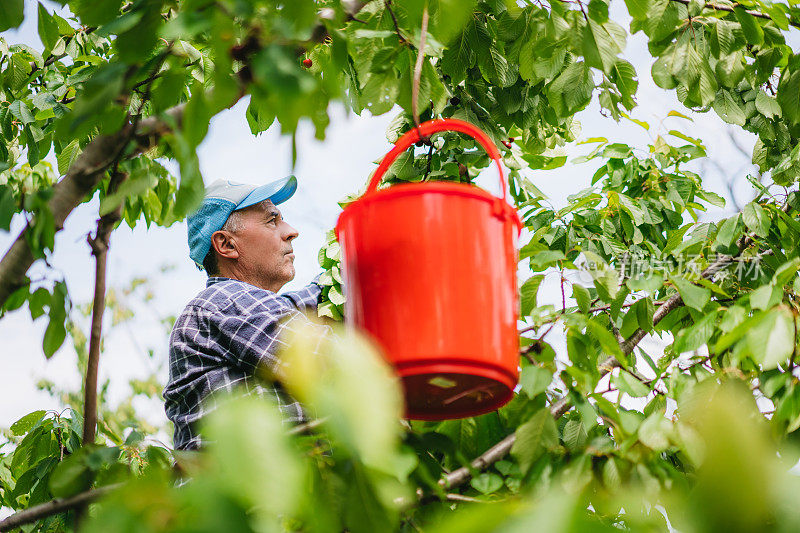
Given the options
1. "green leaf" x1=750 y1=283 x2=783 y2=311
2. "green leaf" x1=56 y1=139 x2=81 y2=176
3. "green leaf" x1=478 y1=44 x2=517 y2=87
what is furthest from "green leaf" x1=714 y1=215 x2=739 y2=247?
"green leaf" x1=56 y1=139 x2=81 y2=176

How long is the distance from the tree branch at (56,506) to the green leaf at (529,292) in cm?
89

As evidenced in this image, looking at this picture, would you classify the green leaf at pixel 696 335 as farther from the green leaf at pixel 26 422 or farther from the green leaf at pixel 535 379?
the green leaf at pixel 26 422

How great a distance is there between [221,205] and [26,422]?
884mm

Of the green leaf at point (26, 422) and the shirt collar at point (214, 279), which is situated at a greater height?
the shirt collar at point (214, 279)

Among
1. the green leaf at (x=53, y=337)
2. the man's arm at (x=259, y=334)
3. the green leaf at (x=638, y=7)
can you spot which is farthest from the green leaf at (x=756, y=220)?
the green leaf at (x=53, y=337)

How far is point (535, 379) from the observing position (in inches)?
54.4

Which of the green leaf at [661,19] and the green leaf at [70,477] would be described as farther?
the green leaf at [661,19]

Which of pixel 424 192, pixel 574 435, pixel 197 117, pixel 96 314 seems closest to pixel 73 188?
pixel 96 314

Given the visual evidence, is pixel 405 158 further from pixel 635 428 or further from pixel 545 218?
pixel 635 428

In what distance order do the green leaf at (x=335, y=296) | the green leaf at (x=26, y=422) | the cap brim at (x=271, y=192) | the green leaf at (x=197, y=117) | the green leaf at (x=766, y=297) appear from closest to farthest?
the green leaf at (x=197, y=117) < the green leaf at (x=766, y=297) < the green leaf at (x=335, y=296) < the green leaf at (x=26, y=422) < the cap brim at (x=271, y=192)

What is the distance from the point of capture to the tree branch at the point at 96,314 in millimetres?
Result: 1085

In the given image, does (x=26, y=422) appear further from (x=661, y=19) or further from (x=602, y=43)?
(x=661, y=19)

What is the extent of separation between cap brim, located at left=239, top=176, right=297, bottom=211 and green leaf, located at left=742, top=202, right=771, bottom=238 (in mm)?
1331

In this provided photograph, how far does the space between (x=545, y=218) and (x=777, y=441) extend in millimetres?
1362
